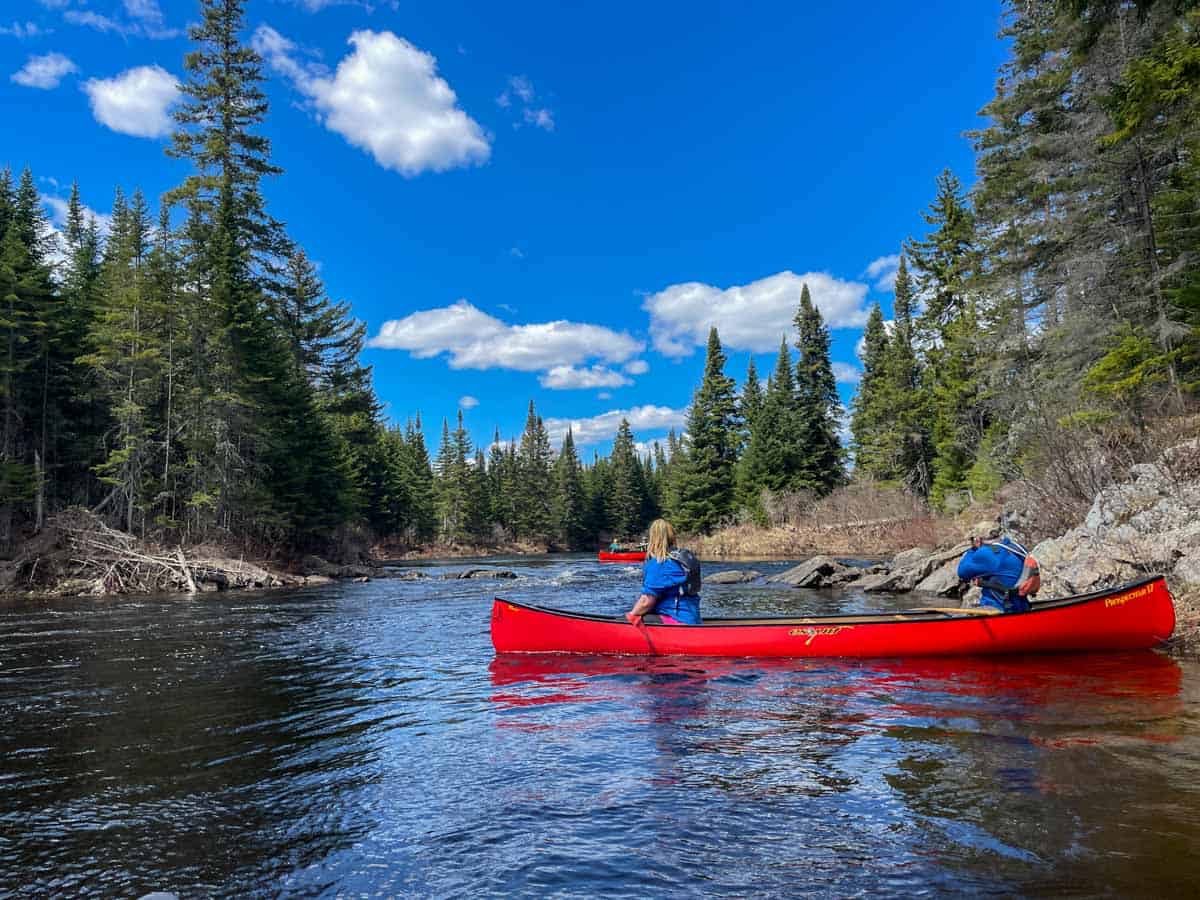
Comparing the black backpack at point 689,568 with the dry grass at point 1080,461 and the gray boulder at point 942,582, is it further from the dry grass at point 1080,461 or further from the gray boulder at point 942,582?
the gray boulder at point 942,582

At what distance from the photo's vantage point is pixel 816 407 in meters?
49.4

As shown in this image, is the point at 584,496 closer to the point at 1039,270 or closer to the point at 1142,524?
the point at 1039,270

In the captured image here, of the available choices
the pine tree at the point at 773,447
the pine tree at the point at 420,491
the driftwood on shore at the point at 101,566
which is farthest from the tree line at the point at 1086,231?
the pine tree at the point at 420,491

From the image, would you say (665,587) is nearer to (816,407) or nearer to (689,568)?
(689,568)

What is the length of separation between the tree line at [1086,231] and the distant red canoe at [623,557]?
1612 cm

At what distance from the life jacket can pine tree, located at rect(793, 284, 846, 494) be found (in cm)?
3755

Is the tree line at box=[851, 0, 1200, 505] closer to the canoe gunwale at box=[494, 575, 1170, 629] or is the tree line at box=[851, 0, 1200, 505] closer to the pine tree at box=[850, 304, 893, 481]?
the canoe gunwale at box=[494, 575, 1170, 629]

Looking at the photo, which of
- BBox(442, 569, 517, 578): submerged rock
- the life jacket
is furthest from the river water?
BBox(442, 569, 517, 578): submerged rock

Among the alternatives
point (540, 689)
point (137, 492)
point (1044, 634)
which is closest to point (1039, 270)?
point (1044, 634)

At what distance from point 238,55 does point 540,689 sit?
34402 mm

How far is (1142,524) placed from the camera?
10.9 m

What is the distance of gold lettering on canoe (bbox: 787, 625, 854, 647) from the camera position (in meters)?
9.88

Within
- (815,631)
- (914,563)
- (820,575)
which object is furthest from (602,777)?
(820,575)

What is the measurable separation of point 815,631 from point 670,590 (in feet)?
6.98
